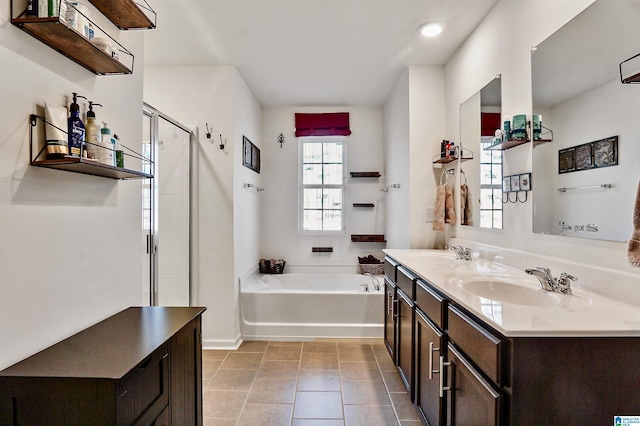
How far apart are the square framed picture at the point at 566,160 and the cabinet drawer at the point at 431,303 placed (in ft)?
2.75

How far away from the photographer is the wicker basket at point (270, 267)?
155 inches

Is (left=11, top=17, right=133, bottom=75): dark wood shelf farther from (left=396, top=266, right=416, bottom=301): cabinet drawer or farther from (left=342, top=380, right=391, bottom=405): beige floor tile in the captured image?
(left=342, top=380, right=391, bottom=405): beige floor tile

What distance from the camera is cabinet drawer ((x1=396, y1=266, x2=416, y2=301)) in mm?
1884

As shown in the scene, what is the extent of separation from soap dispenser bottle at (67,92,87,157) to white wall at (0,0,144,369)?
76 millimetres

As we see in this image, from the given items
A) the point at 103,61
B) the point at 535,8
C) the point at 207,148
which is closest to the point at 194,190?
the point at 207,148

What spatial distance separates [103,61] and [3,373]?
3.78ft

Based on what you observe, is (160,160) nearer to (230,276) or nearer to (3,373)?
(230,276)

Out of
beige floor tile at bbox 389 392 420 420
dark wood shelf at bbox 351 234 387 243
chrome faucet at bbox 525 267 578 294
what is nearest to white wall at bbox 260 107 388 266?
dark wood shelf at bbox 351 234 387 243

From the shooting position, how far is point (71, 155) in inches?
44.6

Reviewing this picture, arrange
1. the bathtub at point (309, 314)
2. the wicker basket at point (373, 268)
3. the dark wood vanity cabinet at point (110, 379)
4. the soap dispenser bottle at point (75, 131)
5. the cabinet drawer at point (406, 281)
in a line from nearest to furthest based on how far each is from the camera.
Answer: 1. the dark wood vanity cabinet at point (110, 379)
2. the soap dispenser bottle at point (75, 131)
3. the cabinet drawer at point (406, 281)
4. the bathtub at point (309, 314)
5. the wicker basket at point (373, 268)

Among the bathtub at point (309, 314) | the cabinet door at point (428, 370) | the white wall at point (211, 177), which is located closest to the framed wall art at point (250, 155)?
the white wall at point (211, 177)

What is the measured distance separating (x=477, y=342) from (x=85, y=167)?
1578mm

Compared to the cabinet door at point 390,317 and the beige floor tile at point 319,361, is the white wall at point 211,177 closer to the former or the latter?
the beige floor tile at point 319,361

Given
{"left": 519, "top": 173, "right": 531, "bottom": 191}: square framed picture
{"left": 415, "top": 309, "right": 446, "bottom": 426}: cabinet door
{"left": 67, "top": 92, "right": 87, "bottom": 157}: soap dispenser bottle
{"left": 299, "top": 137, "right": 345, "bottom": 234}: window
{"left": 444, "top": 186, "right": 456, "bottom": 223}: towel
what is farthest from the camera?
{"left": 299, "top": 137, "right": 345, "bottom": 234}: window
